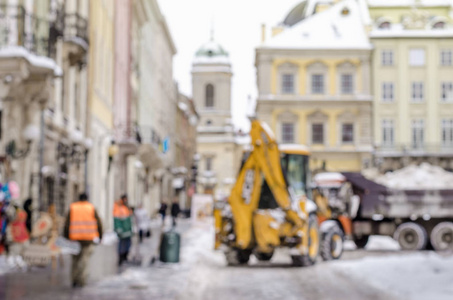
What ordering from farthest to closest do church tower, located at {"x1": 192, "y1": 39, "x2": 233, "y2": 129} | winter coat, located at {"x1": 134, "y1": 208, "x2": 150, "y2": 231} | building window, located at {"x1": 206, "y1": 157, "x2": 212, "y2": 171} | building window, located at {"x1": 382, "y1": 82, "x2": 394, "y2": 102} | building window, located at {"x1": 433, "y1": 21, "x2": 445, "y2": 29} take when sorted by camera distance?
church tower, located at {"x1": 192, "y1": 39, "x2": 233, "y2": 129} → building window, located at {"x1": 206, "y1": 157, "x2": 212, "y2": 171} → building window, located at {"x1": 433, "y1": 21, "x2": 445, "y2": 29} → building window, located at {"x1": 382, "y1": 82, "x2": 394, "y2": 102} → winter coat, located at {"x1": 134, "y1": 208, "x2": 150, "y2": 231}

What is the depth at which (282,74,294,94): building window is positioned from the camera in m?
65.8

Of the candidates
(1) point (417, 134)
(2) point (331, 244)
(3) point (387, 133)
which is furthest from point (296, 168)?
(1) point (417, 134)

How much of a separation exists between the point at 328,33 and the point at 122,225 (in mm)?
50148

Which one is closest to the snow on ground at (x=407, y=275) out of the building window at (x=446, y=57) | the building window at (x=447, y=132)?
the building window at (x=447, y=132)

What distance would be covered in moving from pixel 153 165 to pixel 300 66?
14.6 meters

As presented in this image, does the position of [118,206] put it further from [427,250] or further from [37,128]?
[427,250]

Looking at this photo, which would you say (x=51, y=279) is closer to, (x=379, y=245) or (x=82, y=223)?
(x=82, y=223)

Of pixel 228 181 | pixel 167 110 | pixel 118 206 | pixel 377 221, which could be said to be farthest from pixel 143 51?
pixel 228 181

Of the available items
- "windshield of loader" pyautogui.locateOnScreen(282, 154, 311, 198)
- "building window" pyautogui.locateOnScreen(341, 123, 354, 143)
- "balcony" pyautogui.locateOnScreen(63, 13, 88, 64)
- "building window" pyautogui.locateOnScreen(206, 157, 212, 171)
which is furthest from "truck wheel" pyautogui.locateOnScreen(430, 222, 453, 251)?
"building window" pyautogui.locateOnScreen(206, 157, 212, 171)

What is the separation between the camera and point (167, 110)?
2928 inches

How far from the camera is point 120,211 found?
1942cm

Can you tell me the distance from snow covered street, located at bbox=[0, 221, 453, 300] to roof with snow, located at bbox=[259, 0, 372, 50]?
44.5 metres

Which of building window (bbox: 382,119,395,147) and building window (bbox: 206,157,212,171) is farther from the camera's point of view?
building window (bbox: 206,157,212,171)

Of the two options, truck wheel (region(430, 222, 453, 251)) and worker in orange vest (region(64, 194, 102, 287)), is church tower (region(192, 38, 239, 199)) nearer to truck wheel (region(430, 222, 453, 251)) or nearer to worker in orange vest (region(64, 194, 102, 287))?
truck wheel (region(430, 222, 453, 251))
